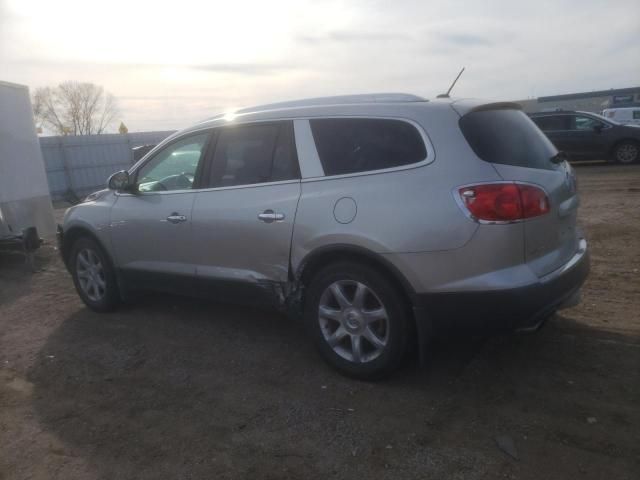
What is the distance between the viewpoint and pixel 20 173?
890cm

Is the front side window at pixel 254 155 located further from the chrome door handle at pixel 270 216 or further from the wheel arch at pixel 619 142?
the wheel arch at pixel 619 142

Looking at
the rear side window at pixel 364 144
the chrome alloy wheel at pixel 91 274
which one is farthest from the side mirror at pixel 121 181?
the rear side window at pixel 364 144

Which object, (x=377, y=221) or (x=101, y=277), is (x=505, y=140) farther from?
(x=101, y=277)

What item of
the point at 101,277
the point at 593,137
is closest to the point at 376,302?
the point at 101,277

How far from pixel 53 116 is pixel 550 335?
181 feet

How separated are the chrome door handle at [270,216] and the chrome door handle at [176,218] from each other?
0.86 metres

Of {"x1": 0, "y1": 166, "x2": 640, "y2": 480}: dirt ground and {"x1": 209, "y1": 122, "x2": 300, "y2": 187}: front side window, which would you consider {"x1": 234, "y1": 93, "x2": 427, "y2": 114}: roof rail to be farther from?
{"x1": 0, "y1": 166, "x2": 640, "y2": 480}: dirt ground

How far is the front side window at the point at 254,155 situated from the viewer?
13.8ft

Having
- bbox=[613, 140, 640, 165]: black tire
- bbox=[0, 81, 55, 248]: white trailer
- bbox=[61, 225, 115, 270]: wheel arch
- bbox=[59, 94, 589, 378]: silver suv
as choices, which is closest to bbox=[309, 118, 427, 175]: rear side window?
bbox=[59, 94, 589, 378]: silver suv

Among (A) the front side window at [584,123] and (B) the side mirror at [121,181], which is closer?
(B) the side mirror at [121,181]

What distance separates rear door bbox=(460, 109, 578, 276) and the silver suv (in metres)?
Result: 0.01

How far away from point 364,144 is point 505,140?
0.88m

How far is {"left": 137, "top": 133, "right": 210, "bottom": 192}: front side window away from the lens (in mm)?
4883

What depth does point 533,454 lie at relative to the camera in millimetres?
2957
